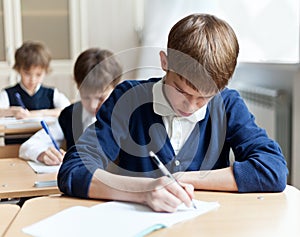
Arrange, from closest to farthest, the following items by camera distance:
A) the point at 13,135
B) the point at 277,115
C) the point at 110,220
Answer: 1. the point at 110,220
2. the point at 13,135
3. the point at 277,115

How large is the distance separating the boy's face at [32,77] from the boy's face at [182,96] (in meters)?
2.06

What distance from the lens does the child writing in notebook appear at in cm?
112

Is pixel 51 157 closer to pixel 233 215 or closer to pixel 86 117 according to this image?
pixel 86 117

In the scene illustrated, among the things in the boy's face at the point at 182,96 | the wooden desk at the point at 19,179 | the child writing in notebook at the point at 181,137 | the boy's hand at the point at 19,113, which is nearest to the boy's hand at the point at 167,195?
the child writing in notebook at the point at 181,137

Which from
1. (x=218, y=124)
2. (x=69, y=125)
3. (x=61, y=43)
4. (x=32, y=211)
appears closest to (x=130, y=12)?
(x=61, y=43)

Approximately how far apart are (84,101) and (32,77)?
4.35 ft

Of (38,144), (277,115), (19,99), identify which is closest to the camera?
(38,144)

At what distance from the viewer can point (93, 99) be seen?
1.94m

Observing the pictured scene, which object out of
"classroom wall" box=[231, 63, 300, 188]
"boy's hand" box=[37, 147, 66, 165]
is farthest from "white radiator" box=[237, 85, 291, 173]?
"boy's hand" box=[37, 147, 66, 165]

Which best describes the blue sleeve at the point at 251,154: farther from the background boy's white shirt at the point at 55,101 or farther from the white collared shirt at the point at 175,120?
the background boy's white shirt at the point at 55,101

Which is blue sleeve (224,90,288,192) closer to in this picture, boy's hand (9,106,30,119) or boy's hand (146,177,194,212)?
boy's hand (146,177,194,212)

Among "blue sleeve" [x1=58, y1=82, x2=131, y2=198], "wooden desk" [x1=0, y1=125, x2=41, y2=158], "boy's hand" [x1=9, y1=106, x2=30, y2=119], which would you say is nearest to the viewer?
"blue sleeve" [x1=58, y1=82, x2=131, y2=198]

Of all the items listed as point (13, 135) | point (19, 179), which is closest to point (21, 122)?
point (13, 135)

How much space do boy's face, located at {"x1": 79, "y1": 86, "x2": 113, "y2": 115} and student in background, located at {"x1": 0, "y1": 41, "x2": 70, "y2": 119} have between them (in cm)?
121
